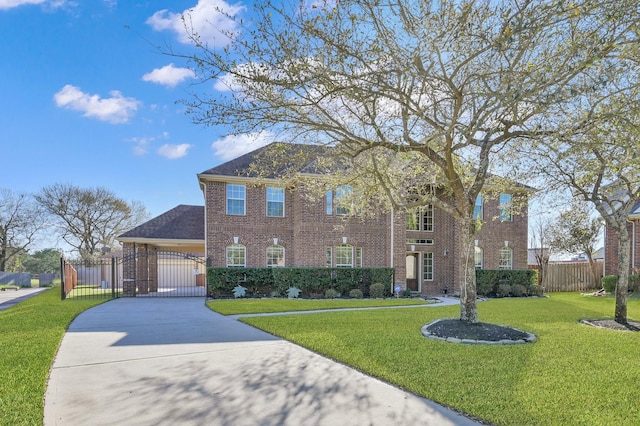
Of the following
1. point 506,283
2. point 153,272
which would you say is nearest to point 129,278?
point 153,272

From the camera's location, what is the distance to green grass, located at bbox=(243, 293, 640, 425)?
4.19 m

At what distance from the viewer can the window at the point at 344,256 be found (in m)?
18.3

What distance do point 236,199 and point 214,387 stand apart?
13384 millimetres

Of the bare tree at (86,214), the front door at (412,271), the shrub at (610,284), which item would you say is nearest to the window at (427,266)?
the front door at (412,271)

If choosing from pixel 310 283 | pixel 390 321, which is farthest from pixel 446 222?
pixel 390 321

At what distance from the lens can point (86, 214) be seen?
3575cm

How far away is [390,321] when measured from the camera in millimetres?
9961

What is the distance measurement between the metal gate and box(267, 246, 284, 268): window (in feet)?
9.13

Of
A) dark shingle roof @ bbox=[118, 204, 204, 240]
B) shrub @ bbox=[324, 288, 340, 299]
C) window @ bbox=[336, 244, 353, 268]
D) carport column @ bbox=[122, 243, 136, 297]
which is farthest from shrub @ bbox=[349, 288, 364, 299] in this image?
carport column @ bbox=[122, 243, 136, 297]

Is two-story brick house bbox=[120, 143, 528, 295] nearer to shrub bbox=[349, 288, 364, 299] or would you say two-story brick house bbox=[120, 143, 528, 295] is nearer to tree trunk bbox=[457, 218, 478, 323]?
shrub bbox=[349, 288, 364, 299]

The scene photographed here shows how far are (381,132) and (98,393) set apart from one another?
21.7 feet

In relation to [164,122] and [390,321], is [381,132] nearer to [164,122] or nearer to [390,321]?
[390,321]

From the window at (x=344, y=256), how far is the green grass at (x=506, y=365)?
26.4 ft

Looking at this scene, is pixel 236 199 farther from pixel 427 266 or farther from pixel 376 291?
pixel 427 266
